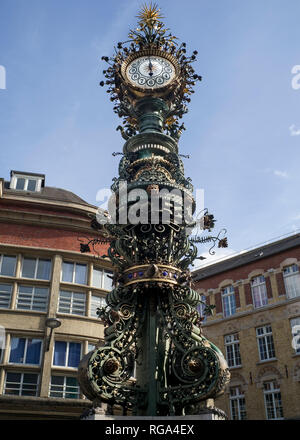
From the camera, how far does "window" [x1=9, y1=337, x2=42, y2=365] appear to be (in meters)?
18.3

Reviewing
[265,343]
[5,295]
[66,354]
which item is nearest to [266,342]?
[265,343]

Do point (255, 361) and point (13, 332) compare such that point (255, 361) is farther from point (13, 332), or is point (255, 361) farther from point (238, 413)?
point (13, 332)

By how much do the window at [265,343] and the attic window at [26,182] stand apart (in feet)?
58.7

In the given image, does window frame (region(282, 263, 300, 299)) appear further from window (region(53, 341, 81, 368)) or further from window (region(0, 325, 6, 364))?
window (region(0, 325, 6, 364))

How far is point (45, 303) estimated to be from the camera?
1978 cm

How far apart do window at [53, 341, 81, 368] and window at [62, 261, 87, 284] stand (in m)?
3.01

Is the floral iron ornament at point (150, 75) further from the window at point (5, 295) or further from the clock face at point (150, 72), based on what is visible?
the window at point (5, 295)

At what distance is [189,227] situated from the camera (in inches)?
356

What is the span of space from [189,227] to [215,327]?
25.7 m

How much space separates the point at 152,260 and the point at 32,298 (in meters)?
13.1

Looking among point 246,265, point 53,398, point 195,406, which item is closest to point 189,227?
point 195,406

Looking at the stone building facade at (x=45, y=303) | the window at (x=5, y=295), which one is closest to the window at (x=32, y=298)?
the stone building facade at (x=45, y=303)

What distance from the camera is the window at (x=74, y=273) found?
814 inches

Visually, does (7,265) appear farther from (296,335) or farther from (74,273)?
(296,335)
